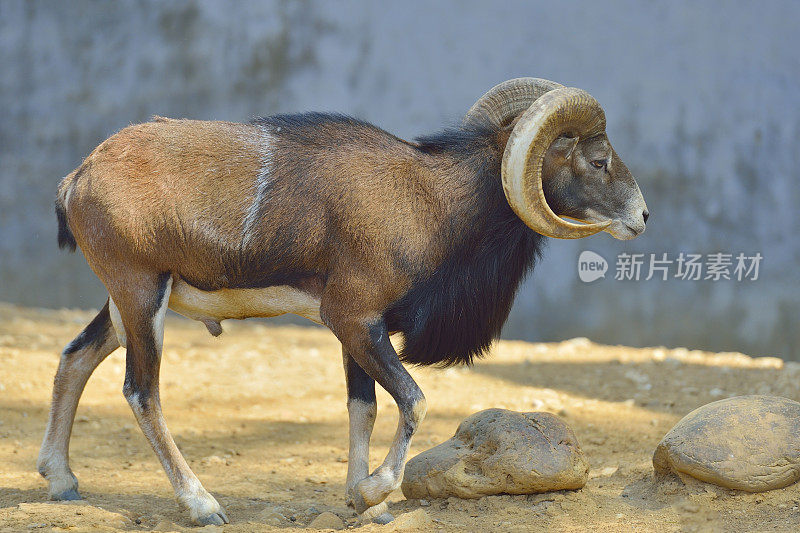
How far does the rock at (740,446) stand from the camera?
174 inches

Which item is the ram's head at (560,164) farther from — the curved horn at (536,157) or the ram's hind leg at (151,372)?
the ram's hind leg at (151,372)

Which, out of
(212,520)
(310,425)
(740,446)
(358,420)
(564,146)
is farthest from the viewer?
(310,425)

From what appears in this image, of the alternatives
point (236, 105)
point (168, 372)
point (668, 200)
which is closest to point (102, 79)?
point (236, 105)

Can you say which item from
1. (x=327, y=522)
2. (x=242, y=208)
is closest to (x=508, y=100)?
(x=242, y=208)

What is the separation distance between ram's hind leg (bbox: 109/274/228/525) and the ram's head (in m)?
1.98

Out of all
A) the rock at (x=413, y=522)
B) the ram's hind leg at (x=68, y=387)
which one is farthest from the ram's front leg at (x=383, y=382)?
the ram's hind leg at (x=68, y=387)

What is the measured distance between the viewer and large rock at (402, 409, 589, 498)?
4.61 metres

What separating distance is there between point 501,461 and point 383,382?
753mm

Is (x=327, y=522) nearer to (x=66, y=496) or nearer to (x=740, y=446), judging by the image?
(x=66, y=496)

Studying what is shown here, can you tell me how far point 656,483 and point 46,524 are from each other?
10.4 feet

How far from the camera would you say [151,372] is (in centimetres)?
477

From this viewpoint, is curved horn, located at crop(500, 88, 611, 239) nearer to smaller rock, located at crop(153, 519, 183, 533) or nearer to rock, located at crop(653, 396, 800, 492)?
rock, located at crop(653, 396, 800, 492)

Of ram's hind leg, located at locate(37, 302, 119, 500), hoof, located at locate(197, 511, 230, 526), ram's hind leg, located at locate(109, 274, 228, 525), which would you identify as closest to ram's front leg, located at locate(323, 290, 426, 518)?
hoof, located at locate(197, 511, 230, 526)

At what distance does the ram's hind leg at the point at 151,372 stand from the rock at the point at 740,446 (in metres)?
2.44
